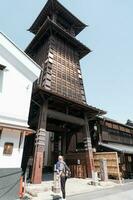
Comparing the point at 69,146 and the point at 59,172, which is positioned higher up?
the point at 69,146

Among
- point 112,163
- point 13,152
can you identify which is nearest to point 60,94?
point 13,152

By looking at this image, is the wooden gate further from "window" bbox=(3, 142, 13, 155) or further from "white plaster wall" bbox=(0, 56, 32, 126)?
"window" bbox=(3, 142, 13, 155)

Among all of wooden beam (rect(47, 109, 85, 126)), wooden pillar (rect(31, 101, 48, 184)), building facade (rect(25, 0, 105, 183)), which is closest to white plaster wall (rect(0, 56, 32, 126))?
building facade (rect(25, 0, 105, 183))

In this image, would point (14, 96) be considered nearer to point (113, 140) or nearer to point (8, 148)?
point (8, 148)

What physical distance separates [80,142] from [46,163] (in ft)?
Result: 18.9

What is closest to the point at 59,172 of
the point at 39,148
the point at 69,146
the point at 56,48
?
the point at 39,148

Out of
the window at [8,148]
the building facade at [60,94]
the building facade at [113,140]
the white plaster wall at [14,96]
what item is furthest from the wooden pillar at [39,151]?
the building facade at [113,140]

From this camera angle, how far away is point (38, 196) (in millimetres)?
8227

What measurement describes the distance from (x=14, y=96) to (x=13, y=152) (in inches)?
117

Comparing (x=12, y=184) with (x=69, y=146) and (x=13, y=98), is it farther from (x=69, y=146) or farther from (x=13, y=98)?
(x=69, y=146)

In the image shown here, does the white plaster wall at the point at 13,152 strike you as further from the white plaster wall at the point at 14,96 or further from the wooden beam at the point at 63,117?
the wooden beam at the point at 63,117

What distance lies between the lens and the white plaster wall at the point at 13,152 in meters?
8.39

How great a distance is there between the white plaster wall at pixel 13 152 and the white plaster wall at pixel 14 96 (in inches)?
23.3

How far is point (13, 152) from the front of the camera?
28.9ft
